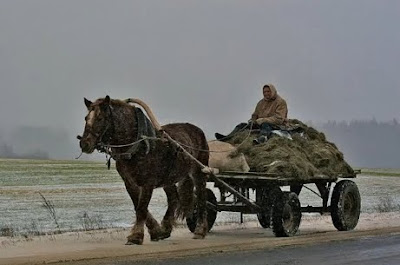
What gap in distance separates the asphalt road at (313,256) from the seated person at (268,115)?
3.37 meters

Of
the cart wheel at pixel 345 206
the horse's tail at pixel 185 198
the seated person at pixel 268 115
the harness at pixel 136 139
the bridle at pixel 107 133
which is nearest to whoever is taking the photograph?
the bridle at pixel 107 133

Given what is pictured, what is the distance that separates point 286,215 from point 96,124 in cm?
464

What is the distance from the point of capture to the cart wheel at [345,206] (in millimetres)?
17969

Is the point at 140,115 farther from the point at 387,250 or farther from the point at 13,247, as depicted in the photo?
the point at 387,250

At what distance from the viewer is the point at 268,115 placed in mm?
17953

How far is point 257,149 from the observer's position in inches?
669

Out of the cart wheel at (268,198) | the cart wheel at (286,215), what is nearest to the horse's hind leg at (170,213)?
the cart wheel at (268,198)

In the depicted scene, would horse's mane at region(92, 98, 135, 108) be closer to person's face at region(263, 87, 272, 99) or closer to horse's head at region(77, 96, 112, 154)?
horse's head at region(77, 96, 112, 154)

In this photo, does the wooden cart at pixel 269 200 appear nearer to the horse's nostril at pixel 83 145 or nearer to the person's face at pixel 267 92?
the person's face at pixel 267 92

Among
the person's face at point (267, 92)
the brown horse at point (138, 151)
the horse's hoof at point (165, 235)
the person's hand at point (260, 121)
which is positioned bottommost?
the horse's hoof at point (165, 235)

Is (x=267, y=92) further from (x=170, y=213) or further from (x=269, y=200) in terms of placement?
(x=170, y=213)

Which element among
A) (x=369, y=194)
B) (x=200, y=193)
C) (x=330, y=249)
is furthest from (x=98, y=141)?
(x=369, y=194)

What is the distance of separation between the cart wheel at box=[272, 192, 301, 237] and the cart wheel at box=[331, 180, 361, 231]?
4.74 ft

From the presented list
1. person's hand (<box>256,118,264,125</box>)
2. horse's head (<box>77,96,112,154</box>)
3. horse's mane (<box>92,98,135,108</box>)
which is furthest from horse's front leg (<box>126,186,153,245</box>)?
person's hand (<box>256,118,264,125</box>)
